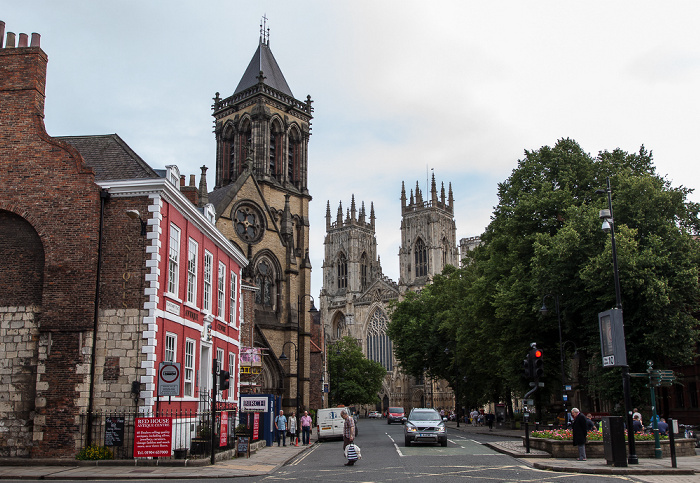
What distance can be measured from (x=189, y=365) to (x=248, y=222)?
1005 inches

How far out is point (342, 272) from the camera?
413 ft

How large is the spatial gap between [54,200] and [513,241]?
2006 cm

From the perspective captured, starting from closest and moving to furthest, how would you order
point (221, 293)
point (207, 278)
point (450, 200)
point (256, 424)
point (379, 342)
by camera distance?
point (207, 278) → point (221, 293) → point (256, 424) → point (379, 342) → point (450, 200)

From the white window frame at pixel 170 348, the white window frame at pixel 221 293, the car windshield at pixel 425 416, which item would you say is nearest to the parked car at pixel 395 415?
the car windshield at pixel 425 416

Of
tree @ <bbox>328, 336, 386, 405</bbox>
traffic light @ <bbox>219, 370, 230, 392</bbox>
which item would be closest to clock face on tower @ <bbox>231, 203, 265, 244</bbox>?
traffic light @ <bbox>219, 370, 230, 392</bbox>

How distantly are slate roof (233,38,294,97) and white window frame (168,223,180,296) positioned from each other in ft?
133

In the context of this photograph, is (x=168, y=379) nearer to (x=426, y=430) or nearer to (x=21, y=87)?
(x=21, y=87)

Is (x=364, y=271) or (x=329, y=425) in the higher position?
(x=364, y=271)

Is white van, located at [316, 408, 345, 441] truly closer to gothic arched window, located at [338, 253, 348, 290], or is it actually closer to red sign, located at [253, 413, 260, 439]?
red sign, located at [253, 413, 260, 439]

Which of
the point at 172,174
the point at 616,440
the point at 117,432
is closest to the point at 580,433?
the point at 616,440

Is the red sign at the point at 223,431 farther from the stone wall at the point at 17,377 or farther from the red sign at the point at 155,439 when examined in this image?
the stone wall at the point at 17,377

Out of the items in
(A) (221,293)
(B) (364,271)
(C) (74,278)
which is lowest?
(C) (74,278)

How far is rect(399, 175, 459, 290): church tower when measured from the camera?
373ft

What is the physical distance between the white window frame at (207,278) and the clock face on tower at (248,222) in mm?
21090
